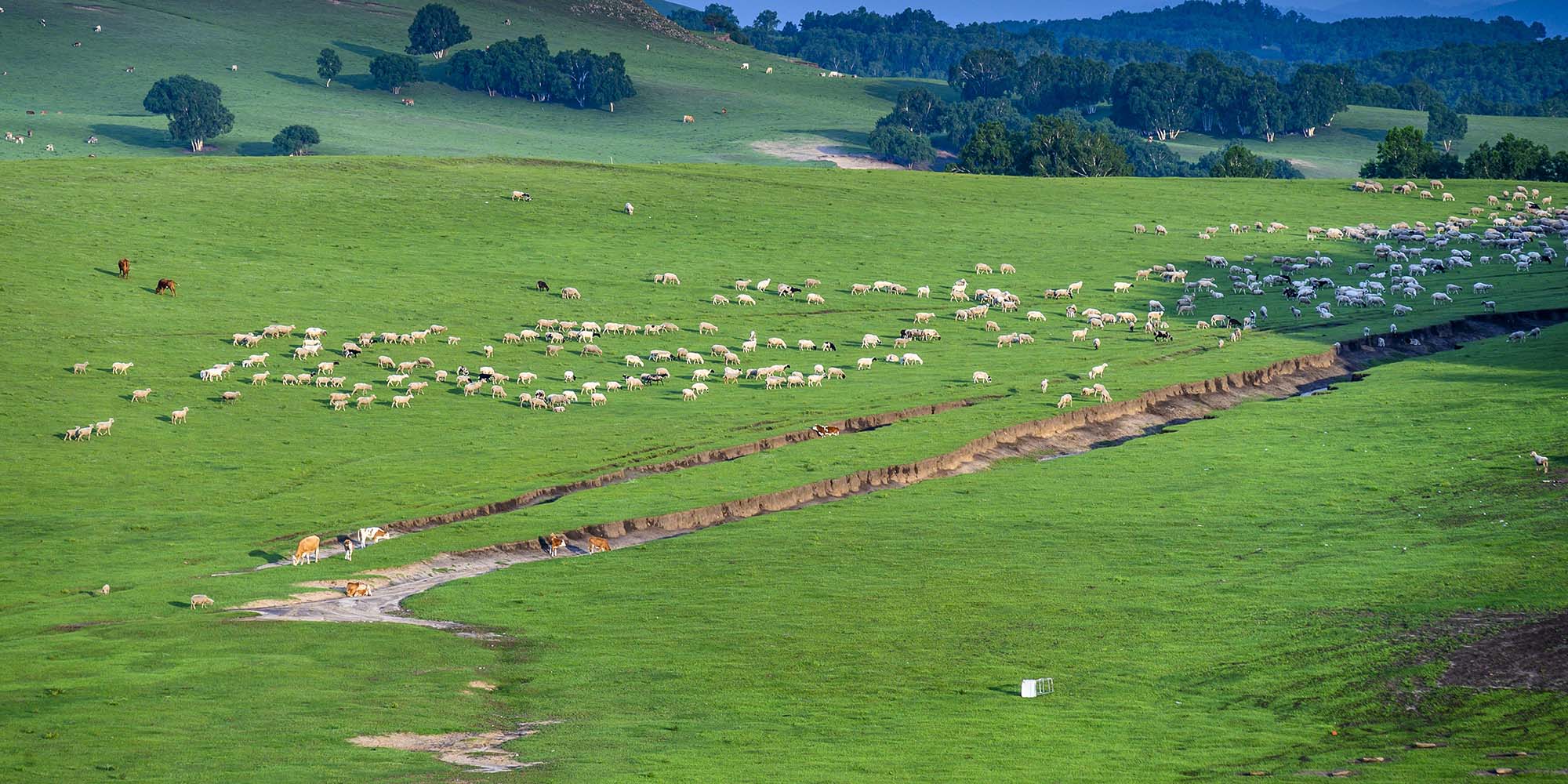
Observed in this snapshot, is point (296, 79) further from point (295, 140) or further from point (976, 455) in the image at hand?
point (976, 455)

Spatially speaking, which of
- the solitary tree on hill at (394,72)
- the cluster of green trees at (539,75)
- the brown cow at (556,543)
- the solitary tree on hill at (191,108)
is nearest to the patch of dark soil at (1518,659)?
the brown cow at (556,543)

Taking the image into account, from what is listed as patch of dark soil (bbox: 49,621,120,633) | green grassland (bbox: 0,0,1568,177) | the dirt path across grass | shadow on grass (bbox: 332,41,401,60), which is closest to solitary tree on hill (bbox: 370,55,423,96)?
green grassland (bbox: 0,0,1568,177)

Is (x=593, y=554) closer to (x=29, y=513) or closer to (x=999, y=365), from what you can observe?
(x=29, y=513)

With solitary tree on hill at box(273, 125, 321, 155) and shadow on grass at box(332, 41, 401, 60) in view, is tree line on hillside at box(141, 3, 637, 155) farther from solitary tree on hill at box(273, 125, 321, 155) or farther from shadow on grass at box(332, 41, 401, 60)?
solitary tree on hill at box(273, 125, 321, 155)

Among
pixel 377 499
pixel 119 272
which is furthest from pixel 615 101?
pixel 377 499

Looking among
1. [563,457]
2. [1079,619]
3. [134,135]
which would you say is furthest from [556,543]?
[134,135]

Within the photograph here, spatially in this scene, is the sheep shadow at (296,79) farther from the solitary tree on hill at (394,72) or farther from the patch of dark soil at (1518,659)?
the patch of dark soil at (1518,659)

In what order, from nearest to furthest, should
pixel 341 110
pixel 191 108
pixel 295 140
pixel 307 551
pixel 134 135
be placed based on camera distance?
pixel 307 551, pixel 295 140, pixel 134 135, pixel 191 108, pixel 341 110
